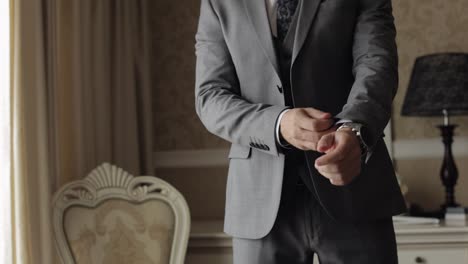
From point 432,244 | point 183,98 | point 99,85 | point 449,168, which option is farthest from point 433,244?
point 99,85

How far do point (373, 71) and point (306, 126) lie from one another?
0.20 metres

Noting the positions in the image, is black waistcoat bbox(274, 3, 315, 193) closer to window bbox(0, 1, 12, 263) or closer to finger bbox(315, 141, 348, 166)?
finger bbox(315, 141, 348, 166)

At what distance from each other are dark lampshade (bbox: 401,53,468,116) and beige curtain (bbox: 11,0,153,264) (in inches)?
43.4

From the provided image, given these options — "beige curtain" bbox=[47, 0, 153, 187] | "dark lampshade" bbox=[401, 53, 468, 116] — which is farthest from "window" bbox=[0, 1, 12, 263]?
"dark lampshade" bbox=[401, 53, 468, 116]

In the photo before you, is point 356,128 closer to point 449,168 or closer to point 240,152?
point 240,152

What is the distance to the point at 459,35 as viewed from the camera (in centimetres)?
270

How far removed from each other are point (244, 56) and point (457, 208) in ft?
5.05

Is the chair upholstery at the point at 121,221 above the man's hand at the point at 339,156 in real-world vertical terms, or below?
below

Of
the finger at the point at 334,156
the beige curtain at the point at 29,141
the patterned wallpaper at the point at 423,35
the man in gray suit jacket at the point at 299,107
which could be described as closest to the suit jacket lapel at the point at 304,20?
the man in gray suit jacket at the point at 299,107

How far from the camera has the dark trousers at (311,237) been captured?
1134 mm

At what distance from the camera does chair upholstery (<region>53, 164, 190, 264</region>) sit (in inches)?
82.7

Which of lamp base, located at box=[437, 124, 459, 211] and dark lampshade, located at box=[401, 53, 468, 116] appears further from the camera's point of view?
lamp base, located at box=[437, 124, 459, 211]

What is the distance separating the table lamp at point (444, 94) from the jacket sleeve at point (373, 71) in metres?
1.27

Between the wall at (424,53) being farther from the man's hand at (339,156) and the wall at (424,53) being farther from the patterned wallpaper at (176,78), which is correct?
the man's hand at (339,156)
